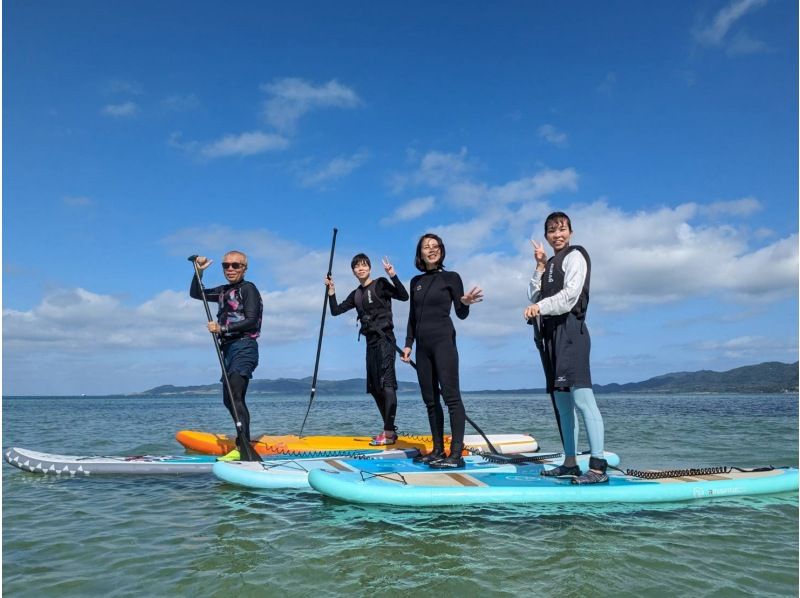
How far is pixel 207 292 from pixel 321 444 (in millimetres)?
2945

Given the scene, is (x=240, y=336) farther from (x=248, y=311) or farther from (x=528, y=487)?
(x=528, y=487)

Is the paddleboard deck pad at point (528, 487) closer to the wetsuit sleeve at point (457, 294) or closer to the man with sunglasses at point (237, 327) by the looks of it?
the wetsuit sleeve at point (457, 294)

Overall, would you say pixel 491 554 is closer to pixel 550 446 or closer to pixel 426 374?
pixel 426 374

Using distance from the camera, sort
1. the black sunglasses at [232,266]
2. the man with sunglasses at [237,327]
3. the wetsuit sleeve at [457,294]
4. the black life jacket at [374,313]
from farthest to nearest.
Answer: the black life jacket at [374,313], the black sunglasses at [232,266], the man with sunglasses at [237,327], the wetsuit sleeve at [457,294]


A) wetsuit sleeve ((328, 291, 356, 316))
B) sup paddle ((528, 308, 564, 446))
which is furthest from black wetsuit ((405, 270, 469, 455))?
wetsuit sleeve ((328, 291, 356, 316))

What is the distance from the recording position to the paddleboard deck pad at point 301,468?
6.32 meters

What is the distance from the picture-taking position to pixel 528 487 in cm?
526

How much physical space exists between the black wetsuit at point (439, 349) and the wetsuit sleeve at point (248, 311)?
97.8 inches

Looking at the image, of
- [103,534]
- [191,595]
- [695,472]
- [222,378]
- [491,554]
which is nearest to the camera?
[191,595]

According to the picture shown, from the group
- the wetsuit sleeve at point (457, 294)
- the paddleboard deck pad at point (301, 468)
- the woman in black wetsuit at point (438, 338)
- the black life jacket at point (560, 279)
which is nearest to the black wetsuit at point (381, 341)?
the paddleboard deck pad at point (301, 468)

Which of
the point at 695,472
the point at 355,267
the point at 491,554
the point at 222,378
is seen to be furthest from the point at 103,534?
the point at 695,472

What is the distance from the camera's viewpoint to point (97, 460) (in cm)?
763

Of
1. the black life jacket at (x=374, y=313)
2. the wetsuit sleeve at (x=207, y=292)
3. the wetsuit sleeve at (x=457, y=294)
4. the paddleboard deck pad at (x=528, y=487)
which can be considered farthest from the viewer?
the black life jacket at (x=374, y=313)

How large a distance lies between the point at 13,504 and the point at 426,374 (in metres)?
4.96
